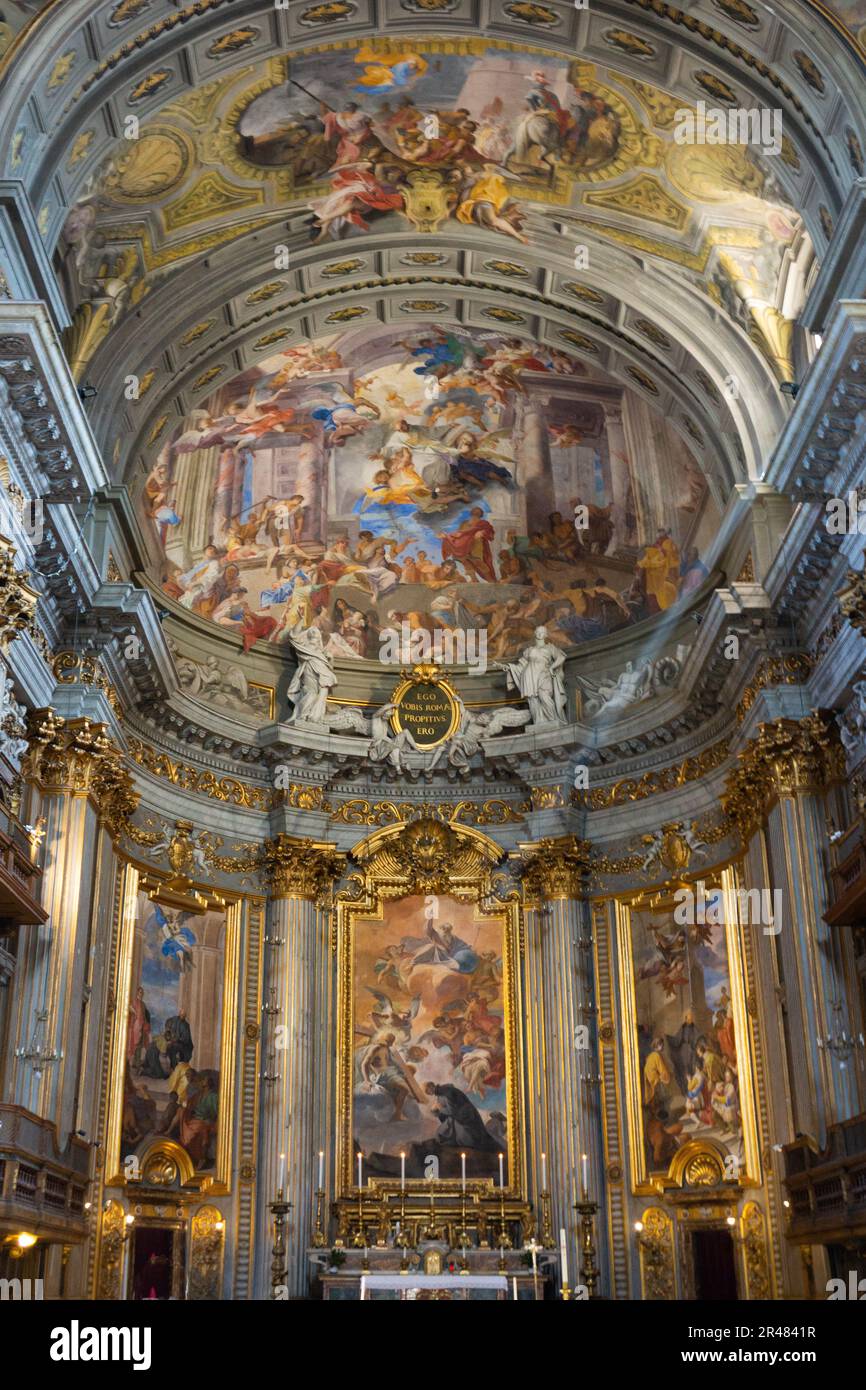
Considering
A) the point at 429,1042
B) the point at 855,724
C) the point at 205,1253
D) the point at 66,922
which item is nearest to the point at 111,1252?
the point at 205,1253

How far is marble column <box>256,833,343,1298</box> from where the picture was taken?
75.5ft

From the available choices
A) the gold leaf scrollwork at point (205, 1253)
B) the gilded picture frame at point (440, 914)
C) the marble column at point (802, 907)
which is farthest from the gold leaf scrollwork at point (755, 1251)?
the gold leaf scrollwork at point (205, 1253)

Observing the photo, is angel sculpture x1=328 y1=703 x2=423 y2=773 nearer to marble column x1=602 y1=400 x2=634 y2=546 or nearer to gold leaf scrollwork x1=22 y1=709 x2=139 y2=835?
marble column x1=602 y1=400 x2=634 y2=546

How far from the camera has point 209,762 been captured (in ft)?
83.9

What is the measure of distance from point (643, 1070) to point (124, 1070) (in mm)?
8643

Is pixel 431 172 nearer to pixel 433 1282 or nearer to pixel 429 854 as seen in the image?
pixel 429 854

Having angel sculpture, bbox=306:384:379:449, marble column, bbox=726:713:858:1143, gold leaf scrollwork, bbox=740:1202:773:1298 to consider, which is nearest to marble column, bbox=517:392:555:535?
angel sculpture, bbox=306:384:379:449

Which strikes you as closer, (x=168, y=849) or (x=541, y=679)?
(x=168, y=849)

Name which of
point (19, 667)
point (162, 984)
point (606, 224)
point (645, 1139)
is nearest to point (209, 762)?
point (162, 984)

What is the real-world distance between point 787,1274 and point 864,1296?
230cm

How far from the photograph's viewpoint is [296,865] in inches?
1004

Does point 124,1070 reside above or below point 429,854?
below

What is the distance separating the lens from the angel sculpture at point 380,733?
2684cm

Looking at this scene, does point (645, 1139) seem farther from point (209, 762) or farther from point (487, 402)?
point (487, 402)
